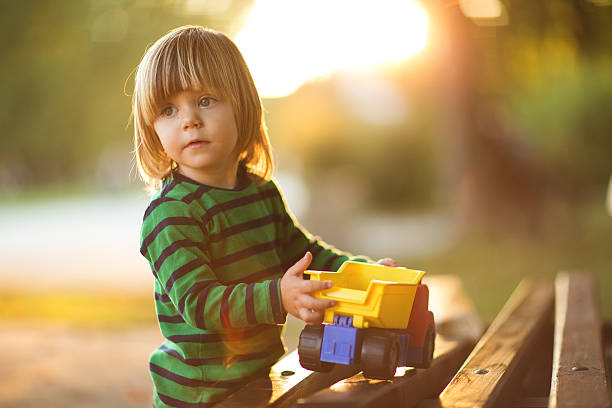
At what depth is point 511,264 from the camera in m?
9.41

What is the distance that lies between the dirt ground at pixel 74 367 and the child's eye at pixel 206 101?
3.22m

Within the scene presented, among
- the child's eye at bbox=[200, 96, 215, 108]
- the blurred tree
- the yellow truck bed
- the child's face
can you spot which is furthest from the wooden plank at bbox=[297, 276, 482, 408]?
the blurred tree

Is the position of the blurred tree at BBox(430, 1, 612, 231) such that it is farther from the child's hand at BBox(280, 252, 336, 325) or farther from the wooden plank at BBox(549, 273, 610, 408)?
the child's hand at BBox(280, 252, 336, 325)

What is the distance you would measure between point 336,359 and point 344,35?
8.85 metres

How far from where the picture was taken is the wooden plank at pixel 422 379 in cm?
141

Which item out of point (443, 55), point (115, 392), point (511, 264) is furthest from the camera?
point (443, 55)

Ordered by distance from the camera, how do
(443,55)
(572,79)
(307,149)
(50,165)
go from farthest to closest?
(50,165)
(307,149)
(572,79)
(443,55)

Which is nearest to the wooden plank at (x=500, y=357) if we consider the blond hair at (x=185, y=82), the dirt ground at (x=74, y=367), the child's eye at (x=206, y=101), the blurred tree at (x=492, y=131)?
the blond hair at (x=185, y=82)

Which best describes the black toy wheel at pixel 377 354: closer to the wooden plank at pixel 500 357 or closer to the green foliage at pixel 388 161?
the wooden plank at pixel 500 357

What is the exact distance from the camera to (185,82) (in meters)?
1.94

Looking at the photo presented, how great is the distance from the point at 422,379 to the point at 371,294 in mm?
402

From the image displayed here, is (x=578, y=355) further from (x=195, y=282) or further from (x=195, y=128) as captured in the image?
(x=195, y=128)

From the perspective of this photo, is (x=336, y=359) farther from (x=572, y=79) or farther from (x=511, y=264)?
(x=572, y=79)

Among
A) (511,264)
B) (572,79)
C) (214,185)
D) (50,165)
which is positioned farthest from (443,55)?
(50,165)
